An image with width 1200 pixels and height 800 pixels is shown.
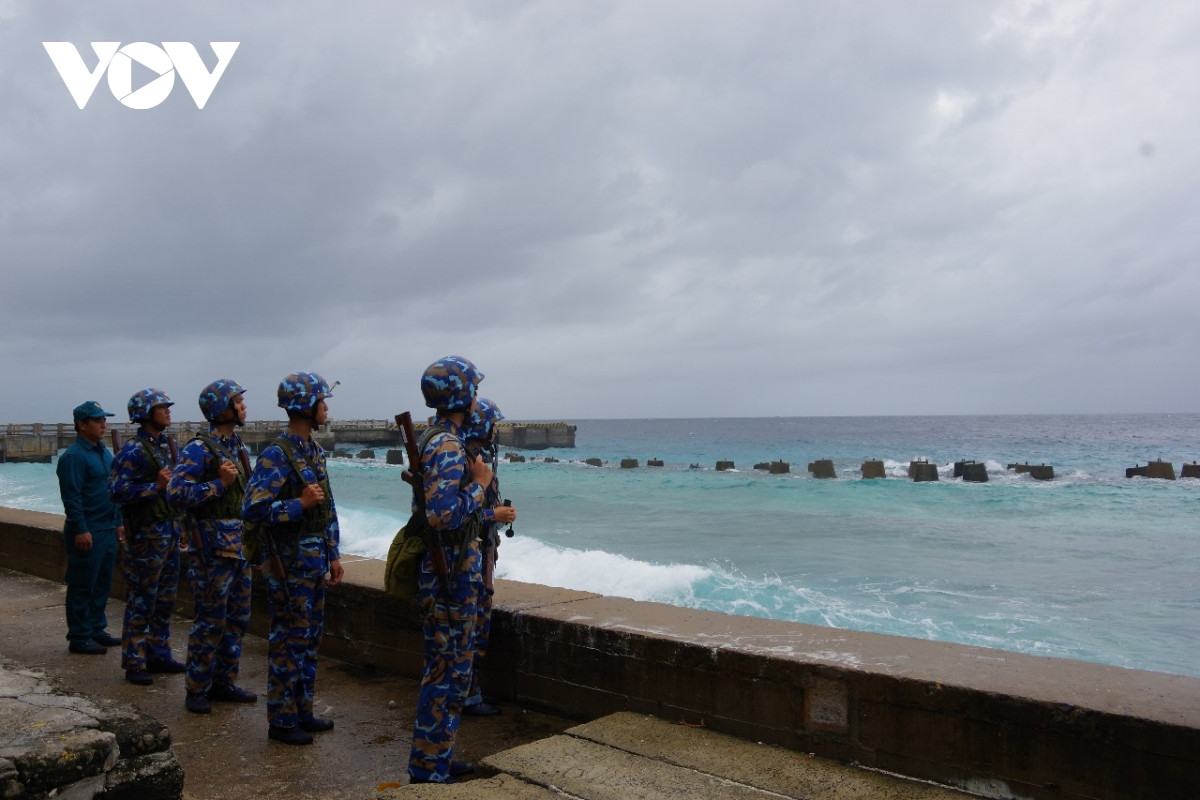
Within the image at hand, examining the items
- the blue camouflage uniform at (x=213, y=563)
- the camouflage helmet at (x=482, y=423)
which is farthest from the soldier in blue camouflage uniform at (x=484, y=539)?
the blue camouflage uniform at (x=213, y=563)

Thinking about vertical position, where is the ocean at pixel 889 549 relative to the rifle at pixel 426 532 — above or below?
below

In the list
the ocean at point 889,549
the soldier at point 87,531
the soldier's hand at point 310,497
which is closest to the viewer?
the soldier's hand at point 310,497

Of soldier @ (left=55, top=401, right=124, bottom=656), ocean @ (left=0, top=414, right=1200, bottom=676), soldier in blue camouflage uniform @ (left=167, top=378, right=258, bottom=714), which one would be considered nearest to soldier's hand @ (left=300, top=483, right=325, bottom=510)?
soldier in blue camouflage uniform @ (left=167, top=378, right=258, bottom=714)

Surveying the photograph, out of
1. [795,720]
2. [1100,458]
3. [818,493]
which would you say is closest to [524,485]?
[818,493]

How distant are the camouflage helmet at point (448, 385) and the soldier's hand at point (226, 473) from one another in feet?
5.47

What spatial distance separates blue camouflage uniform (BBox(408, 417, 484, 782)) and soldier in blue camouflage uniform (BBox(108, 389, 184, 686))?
2437mm

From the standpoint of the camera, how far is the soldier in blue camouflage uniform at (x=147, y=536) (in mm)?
5004

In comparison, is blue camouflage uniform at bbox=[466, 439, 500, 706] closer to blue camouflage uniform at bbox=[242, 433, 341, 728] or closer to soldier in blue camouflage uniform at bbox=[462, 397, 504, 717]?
soldier in blue camouflage uniform at bbox=[462, 397, 504, 717]

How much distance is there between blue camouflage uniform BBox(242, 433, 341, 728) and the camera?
395 cm

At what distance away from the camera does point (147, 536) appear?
203 inches

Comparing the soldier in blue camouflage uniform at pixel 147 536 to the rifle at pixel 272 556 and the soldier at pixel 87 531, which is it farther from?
the rifle at pixel 272 556

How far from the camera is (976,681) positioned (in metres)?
3.07

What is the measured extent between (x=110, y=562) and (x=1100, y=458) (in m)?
61.7

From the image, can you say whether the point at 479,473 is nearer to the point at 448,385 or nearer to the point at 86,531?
the point at 448,385
